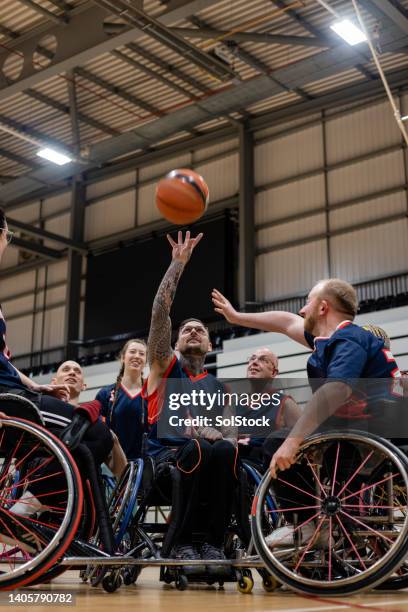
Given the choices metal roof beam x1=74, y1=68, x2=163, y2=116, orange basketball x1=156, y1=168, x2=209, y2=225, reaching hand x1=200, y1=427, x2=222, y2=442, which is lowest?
reaching hand x1=200, y1=427, x2=222, y2=442

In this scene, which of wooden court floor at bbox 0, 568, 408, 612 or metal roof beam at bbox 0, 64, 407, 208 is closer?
wooden court floor at bbox 0, 568, 408, 612

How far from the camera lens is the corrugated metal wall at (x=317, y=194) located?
42.2ft

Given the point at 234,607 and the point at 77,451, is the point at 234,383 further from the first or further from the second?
the point at 234,607

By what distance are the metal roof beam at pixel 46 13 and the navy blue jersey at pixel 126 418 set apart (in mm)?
8491

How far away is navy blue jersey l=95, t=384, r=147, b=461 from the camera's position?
459cm

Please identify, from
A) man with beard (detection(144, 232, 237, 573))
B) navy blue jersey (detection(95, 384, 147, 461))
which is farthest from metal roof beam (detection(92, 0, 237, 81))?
man with beard (detection(144, 232, 237, 573))

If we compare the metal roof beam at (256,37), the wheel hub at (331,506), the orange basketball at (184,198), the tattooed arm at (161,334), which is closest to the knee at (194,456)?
the tattooed arm at (161,334)

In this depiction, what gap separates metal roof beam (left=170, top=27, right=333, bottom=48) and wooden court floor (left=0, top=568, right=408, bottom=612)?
9534 millimetres

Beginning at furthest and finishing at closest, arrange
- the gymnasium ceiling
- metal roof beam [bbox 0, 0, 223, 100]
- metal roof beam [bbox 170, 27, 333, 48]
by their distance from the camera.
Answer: metal roof beam [bbox 170, 27, 333, 48] < the gymnasium ceiling < metal roof beam [bbox 0, 0, 223, 100]

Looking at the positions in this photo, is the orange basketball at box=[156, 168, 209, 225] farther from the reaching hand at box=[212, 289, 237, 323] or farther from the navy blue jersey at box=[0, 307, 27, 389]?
the navy blue jersey at box=[0, 307, 27, 389]

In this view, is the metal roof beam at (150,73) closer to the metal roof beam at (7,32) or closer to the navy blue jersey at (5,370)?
the metal roof beam at (7,32)

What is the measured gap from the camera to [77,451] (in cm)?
293

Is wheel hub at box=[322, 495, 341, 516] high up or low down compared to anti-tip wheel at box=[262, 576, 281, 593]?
up

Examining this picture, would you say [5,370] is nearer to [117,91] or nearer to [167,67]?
[167,67]
